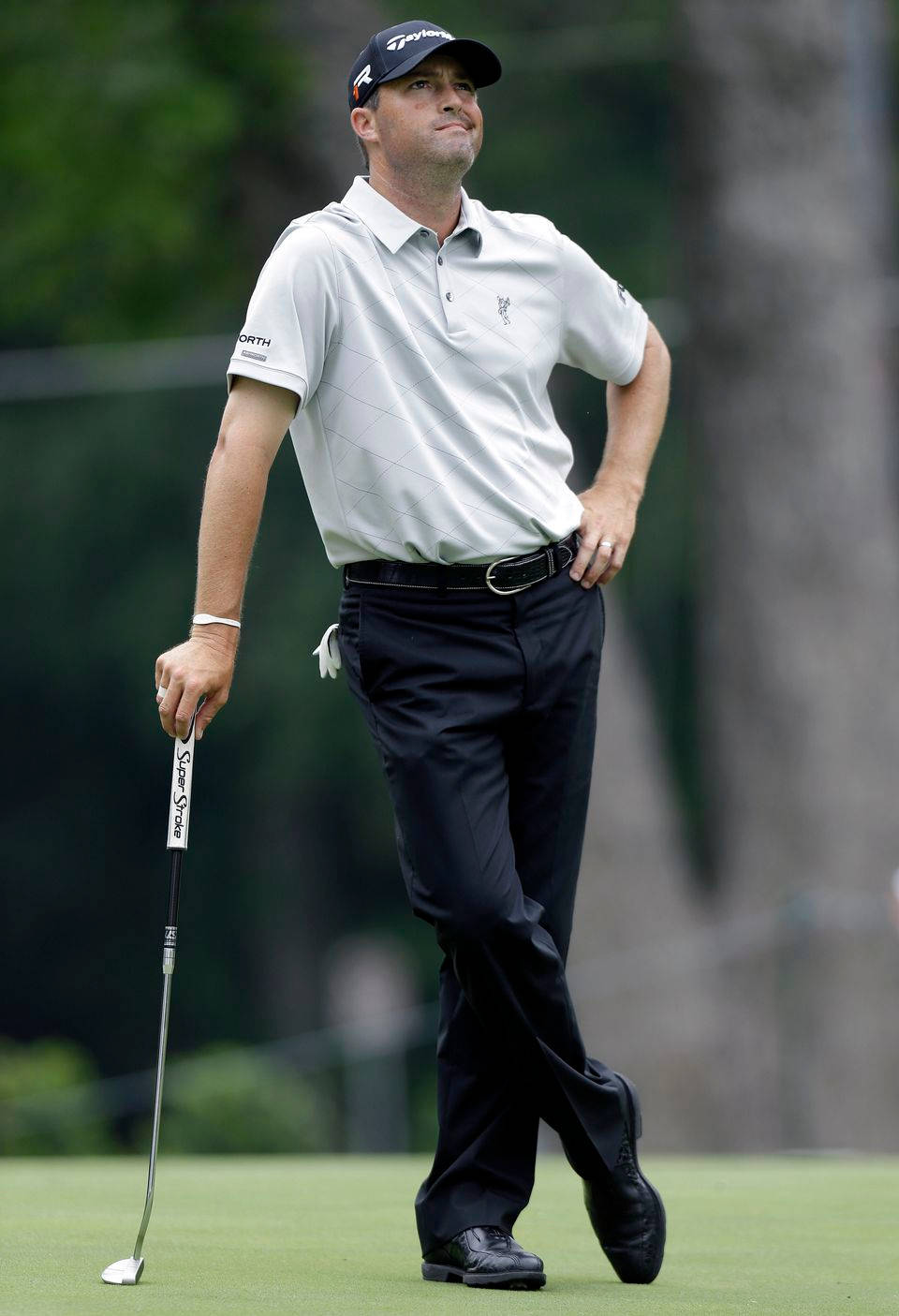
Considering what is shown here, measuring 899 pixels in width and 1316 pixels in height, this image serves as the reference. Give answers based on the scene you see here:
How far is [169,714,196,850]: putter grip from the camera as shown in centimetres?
408

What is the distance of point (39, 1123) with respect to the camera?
45.5 feet

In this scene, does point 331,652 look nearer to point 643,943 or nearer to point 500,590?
point 500,590

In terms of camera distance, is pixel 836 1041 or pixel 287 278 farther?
pixel 836 1041

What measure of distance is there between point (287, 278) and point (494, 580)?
0.59 meters

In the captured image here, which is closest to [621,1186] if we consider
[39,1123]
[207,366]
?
[39,1123]

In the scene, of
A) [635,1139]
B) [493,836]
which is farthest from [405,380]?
[635,1139]

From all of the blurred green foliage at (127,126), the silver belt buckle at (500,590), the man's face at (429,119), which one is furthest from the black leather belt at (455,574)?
the blurred green foliage at (127,126)

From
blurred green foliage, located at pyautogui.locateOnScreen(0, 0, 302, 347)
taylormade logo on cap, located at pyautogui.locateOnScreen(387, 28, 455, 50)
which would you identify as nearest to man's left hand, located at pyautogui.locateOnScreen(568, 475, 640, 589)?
taylormade logo on cap, located at pyautogui.locateOnScreen(387, 28, 455, 50)

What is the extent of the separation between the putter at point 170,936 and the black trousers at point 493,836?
0.32 metres

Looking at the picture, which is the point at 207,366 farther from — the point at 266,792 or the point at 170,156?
the point at 266,792

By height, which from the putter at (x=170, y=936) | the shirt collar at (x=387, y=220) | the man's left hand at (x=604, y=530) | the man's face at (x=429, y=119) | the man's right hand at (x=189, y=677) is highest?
the man's face at (x=429, y=119)

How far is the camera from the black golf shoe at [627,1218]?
13.6ft

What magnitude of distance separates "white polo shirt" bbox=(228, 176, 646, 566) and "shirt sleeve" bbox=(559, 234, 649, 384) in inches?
6.6

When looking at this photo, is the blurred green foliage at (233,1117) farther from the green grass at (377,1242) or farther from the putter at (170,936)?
the putter at (170,936)
